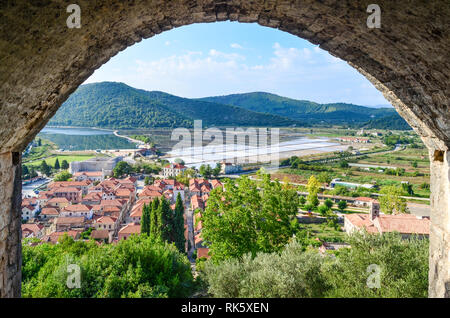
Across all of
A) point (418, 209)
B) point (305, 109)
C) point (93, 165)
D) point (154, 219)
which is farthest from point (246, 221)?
point (305, 109)

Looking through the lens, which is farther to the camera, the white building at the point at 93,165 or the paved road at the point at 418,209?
the white building at the point at 93,165

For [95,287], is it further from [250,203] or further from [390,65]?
[390,65]

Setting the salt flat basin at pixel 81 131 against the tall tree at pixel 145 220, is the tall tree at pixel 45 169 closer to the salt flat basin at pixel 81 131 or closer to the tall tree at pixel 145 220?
the salt flat basin at pixel 81 131

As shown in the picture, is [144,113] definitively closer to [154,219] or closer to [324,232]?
[324,232]

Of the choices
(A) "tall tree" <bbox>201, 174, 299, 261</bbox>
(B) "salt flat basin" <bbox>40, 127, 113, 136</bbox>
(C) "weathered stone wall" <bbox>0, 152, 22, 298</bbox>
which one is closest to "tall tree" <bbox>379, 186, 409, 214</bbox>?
(A) "tall tree" <bbox>201, 174, 299, 261</bbox>

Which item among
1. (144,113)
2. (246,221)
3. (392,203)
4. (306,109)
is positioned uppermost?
(306,109)

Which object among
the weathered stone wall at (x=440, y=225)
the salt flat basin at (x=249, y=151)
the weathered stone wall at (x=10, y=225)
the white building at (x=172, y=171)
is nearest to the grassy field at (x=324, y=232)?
the weathered stone wall at (x=440, y=225)
